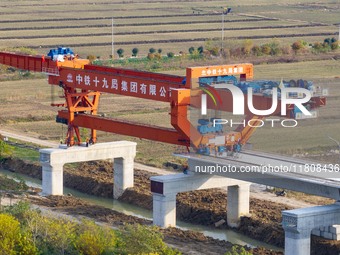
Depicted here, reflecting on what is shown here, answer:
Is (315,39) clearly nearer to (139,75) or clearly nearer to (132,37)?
(132,37)

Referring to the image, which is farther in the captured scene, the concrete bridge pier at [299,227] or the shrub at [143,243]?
the concrete bridge pier at [299,227]

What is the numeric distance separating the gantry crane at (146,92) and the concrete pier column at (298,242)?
10.9 feet

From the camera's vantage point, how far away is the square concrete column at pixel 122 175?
1061 inches

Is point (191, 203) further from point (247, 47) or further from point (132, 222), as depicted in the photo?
point (247, 47)

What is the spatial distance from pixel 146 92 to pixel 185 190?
2488 millimetres

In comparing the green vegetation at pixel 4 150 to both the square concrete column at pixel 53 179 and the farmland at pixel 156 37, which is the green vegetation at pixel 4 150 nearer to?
the farmland at pixel 156 37

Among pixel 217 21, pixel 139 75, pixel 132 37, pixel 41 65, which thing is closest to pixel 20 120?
pixel 41 65

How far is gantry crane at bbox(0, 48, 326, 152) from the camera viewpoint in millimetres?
23281

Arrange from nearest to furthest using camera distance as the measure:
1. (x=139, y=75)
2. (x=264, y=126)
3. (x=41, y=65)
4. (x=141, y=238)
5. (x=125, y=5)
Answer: (x=141, y=238) → (x=264, y=126) → (x=139, y=75) → (x=41, y=65) → (x=125, y=5)

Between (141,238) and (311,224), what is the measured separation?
Result: 9.68 ft

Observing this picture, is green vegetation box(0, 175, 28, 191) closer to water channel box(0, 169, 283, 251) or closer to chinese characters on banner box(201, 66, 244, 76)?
water channel box(0, 169, 283, 251)

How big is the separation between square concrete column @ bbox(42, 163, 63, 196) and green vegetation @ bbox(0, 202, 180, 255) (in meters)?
5.98

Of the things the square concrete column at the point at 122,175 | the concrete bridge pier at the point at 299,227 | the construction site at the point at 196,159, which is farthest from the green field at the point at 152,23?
the concrete bridge pier at the point at 299,227

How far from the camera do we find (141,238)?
762 inches
